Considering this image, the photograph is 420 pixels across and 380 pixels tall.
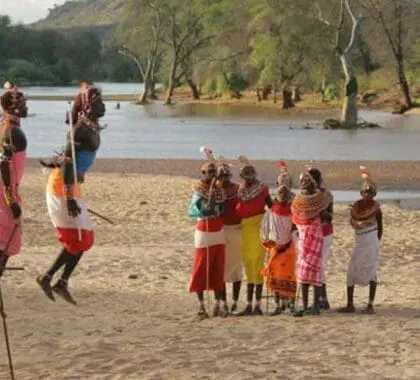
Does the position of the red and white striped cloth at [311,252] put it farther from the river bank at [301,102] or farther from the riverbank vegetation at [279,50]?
the river bank at [301,102]

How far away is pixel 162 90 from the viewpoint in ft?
→ 368

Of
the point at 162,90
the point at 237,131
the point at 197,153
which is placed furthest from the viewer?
the point at 162,90

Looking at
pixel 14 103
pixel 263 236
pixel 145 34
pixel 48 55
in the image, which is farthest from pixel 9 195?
pixel 48 55

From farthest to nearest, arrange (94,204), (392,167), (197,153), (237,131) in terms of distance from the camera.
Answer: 1. (237,131)
2. (197,153)
3. (392,167)
4. (94,204)

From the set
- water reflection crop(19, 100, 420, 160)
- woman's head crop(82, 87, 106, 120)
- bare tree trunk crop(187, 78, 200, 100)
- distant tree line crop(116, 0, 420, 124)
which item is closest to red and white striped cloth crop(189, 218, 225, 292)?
woman's head crop(82, 87, 106, 120)

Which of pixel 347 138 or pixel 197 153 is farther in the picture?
pixel 347 138

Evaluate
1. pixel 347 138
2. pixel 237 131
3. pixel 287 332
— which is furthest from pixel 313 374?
pixel 237 131

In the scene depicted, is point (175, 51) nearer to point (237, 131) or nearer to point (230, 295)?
point (237, 131)

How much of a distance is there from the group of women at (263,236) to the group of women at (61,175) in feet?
3.70

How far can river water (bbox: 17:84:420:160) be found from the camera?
121ft

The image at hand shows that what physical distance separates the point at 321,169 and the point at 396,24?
1603 inches

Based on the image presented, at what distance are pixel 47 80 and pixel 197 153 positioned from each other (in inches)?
3329

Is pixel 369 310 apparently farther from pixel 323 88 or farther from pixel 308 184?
pixel 323 88

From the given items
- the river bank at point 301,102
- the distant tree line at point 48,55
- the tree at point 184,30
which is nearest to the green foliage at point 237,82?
the river bank at point 301,102
